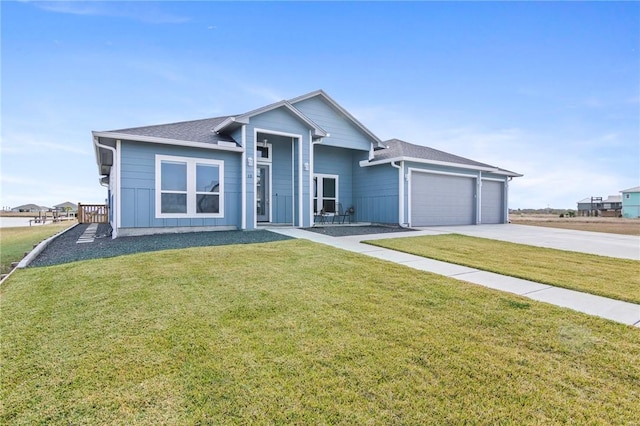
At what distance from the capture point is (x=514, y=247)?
8.29m

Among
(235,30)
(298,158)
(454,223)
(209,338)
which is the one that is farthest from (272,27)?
(209,338)

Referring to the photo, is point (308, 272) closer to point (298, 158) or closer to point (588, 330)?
point (588, 330)

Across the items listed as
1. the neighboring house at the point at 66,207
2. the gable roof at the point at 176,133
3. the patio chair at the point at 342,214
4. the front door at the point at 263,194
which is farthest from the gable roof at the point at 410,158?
the neighboring house at the point at 66,207

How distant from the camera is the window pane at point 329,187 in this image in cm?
1473

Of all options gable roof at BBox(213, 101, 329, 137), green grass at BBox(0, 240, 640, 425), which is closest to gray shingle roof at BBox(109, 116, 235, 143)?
gable roof at BBox(213, 101, 329, 137)

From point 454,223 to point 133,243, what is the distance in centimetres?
1307

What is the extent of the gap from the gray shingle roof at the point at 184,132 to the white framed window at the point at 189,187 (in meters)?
0.70

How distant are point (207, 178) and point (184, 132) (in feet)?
6.33

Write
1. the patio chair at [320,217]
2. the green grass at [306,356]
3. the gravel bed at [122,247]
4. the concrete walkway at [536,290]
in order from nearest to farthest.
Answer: the green grass at [306,356] → the concrete walkway at [536,290] → the gravel bed at [122,247] → the patio chair at [320,217]

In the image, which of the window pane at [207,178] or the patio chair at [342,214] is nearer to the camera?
the window pane at [207,178]

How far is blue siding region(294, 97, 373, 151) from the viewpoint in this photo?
1329 cm

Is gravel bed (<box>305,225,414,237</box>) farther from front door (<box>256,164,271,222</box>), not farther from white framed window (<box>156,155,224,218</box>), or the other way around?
white framed window (<box>156,155,224,218</box>)

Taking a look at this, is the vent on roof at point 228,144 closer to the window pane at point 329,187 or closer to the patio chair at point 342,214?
the window pane at point 329,187

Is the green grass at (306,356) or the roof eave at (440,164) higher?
the roof eave at (440,164)
